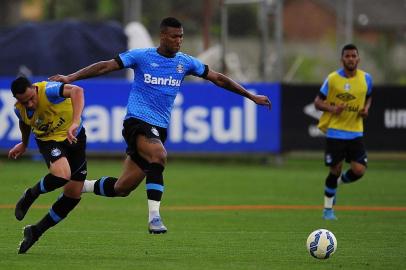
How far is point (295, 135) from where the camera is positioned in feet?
88.8

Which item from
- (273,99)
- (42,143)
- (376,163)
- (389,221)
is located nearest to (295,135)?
(273,99)

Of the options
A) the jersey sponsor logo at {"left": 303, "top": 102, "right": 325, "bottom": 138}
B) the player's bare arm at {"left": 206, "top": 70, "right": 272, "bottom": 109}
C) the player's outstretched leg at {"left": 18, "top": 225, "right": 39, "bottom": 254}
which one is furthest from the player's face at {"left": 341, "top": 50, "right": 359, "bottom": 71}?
the jersey sponsor logo at {"left": 303, "top": 102, "right": 325, "bottom": 138}

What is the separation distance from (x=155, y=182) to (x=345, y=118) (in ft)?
17.3

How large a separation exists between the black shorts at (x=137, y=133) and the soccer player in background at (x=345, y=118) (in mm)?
4524

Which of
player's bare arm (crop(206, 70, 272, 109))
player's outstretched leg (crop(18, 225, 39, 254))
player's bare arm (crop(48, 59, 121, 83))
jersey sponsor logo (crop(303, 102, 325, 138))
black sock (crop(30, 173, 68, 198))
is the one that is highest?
player's bare arm (crop(48, 59, 121, 83))

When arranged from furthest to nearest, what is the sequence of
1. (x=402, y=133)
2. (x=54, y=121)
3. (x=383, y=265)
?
(x=402, y=133), (x=54, y=121), (x=383, y=265)

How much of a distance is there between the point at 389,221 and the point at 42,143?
6101 millimetres

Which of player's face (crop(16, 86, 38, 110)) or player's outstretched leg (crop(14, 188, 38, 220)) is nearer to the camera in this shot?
player's face (crop(16, 86, 38, 110))

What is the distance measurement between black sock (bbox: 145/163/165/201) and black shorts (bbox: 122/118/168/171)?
324 millimetres

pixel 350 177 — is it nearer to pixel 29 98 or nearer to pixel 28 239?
pixel 28 239

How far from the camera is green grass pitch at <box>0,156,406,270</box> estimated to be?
1126 cm

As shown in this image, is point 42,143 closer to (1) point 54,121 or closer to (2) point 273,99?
(1) point 54,121

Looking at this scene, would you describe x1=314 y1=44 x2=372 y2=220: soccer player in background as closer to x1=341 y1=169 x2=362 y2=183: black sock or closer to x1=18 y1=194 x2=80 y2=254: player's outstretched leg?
x1=341 y1=169 x2=362 y2=183: black sock

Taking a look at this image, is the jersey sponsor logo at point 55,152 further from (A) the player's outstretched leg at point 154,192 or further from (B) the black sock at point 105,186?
(B) the black sock at point 105,186
